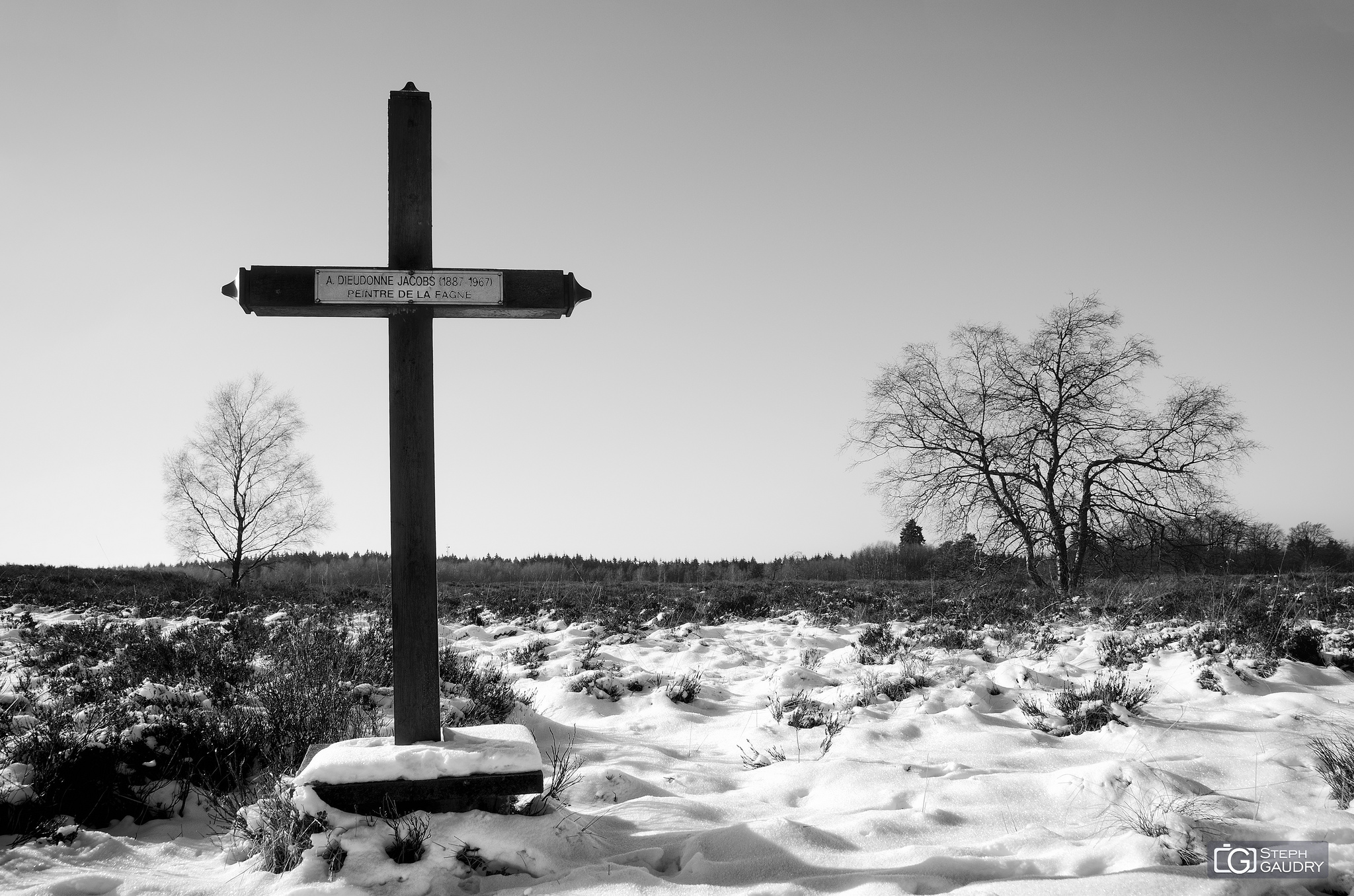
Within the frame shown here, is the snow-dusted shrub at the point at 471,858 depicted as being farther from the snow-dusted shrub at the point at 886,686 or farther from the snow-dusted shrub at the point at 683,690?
the snow-dusted shrub at the point at 886,686

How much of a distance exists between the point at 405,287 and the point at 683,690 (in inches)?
156

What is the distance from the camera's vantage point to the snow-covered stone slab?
2.97 metres

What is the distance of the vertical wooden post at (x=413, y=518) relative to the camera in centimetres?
347

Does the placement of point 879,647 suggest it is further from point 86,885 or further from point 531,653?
point 86,885

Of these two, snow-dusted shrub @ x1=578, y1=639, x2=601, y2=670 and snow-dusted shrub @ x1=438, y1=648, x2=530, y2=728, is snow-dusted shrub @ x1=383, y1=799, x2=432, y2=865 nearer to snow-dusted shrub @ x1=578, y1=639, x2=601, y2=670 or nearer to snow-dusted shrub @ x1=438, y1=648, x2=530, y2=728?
snow-dusted shrub @ x1=438, y1=648, x2=530, y2=728

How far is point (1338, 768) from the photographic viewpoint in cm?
356

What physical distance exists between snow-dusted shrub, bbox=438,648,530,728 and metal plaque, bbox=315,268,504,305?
227cm

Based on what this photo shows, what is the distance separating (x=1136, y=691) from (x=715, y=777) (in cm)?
311

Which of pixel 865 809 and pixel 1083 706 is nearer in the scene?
pixel 865 809

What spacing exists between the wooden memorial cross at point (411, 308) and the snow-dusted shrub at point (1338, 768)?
4.06 metres

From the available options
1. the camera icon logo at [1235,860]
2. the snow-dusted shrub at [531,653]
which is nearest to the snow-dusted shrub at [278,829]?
the camera icon logo at [1235,860]

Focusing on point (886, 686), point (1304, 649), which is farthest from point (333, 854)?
point (1304, 649)

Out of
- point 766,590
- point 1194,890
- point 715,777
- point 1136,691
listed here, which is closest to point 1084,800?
point 1194,890

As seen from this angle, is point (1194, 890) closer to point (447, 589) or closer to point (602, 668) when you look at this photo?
point (602, 668)
